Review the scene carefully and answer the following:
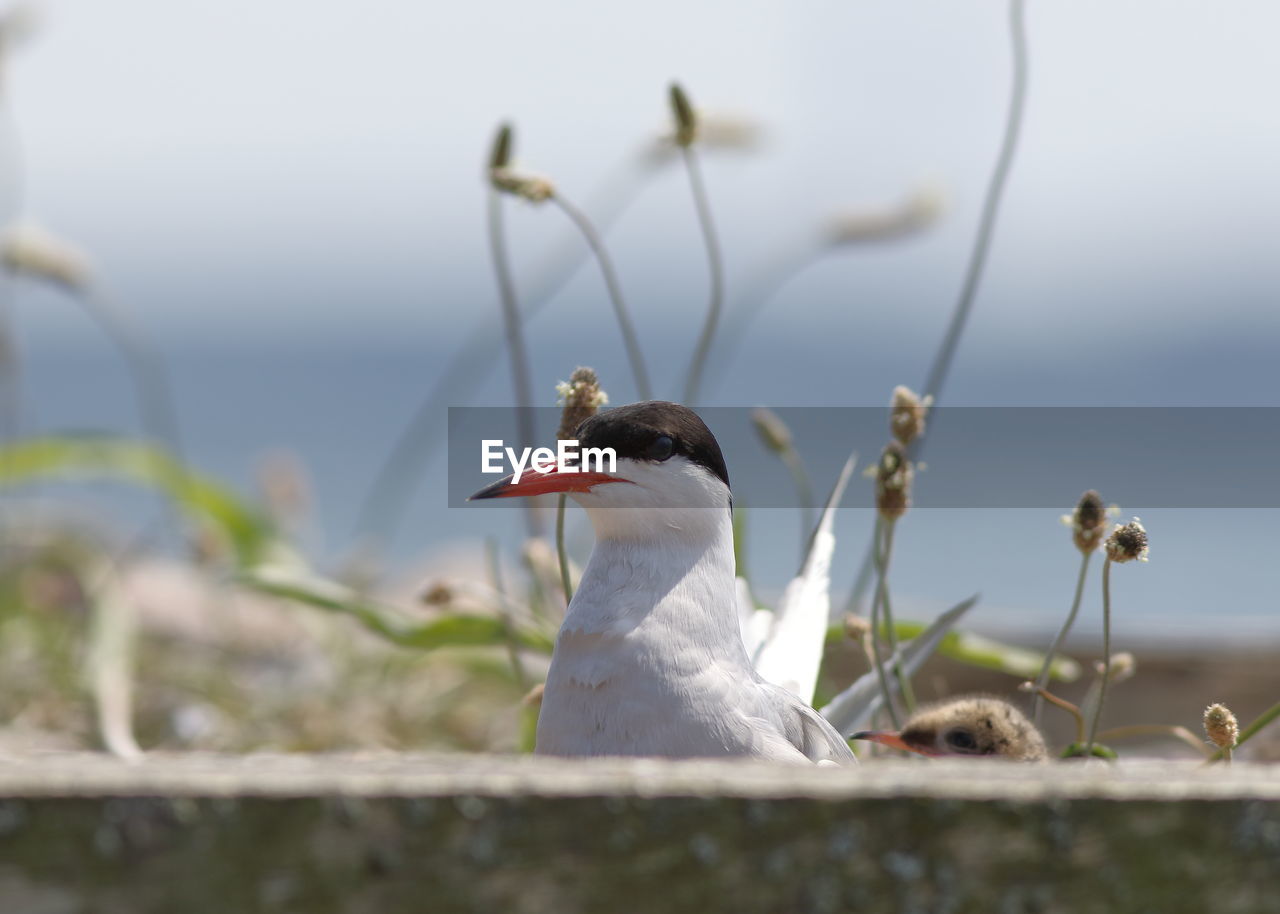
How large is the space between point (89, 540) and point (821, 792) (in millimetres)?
3408

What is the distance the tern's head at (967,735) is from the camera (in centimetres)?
123

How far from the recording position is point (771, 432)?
1777mm

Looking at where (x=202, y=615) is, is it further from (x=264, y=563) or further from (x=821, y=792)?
(x=821, y=792)

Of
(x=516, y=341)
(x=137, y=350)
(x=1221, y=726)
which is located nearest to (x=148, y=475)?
(x=137, y=350)

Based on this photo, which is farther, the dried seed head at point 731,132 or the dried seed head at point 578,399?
the dried seed head at point 731,132

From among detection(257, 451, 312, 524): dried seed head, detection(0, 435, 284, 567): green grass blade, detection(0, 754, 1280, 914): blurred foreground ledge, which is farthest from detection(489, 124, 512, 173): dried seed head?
detection(257, 451, 312, 524): dried seed head

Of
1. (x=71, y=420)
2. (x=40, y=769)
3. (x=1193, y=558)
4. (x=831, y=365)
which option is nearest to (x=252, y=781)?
(x=40, y=769)

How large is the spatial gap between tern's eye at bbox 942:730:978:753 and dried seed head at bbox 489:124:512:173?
85 centimetres

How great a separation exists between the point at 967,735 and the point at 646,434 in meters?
0.41

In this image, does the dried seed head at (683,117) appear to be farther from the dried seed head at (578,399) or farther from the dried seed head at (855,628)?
the dried seed head at (855,628)

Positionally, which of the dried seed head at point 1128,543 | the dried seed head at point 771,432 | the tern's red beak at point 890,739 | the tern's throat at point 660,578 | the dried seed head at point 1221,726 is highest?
the dried seed head at point 771,432

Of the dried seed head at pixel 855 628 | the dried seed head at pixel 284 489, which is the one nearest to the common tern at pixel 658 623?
the dried seed head at pixel 855 628

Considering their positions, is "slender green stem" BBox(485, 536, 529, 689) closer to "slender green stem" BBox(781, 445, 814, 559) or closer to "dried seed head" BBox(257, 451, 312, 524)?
"slender green stem" BBox(781, 445, 814, 559)

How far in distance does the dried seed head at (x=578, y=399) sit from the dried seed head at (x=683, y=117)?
1.32 ft
